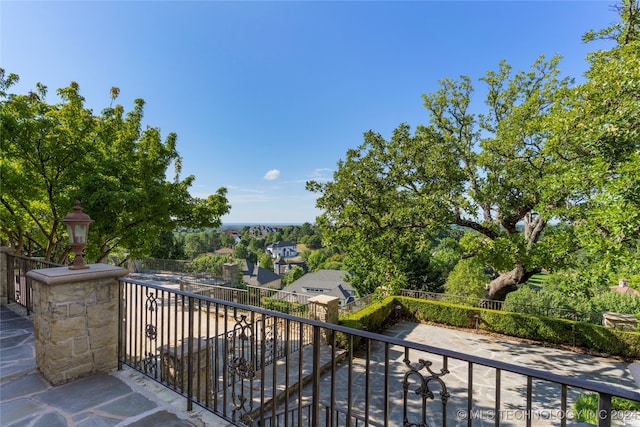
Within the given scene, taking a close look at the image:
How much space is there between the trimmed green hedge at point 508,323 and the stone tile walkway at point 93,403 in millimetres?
6575

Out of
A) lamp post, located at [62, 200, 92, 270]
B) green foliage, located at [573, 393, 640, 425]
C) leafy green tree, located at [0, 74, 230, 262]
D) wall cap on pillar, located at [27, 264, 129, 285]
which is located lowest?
green foliage, located at [573, 393, 640, 425]

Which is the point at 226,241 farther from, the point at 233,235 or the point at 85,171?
the point at 85,171

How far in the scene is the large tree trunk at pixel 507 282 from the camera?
9.74m

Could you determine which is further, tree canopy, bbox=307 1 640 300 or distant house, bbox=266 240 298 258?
distant house, bbox=266 240 298 258

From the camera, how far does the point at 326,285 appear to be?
111 feet

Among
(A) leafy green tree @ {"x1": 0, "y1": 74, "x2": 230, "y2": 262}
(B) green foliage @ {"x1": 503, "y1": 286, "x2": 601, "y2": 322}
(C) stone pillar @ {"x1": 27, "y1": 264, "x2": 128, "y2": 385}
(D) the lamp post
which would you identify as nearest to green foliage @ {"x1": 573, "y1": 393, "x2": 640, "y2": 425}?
(B) green foliage @ {"x1": 503, "y1": 286, "x2": 601, "y2": 322}

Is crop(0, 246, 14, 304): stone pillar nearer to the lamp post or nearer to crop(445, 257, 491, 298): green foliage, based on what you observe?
the lamp post

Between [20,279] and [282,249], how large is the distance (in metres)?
87.1

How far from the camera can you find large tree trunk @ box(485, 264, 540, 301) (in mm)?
9742

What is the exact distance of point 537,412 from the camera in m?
5.48

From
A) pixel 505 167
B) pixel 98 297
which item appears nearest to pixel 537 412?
pixel 505 167

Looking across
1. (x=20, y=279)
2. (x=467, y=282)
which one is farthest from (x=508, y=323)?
(x=467, y=282)

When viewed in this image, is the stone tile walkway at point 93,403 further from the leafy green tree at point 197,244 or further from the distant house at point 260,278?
the leafy green tree at point 197,244

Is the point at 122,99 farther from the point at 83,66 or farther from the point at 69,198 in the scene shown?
the point at 69,198
